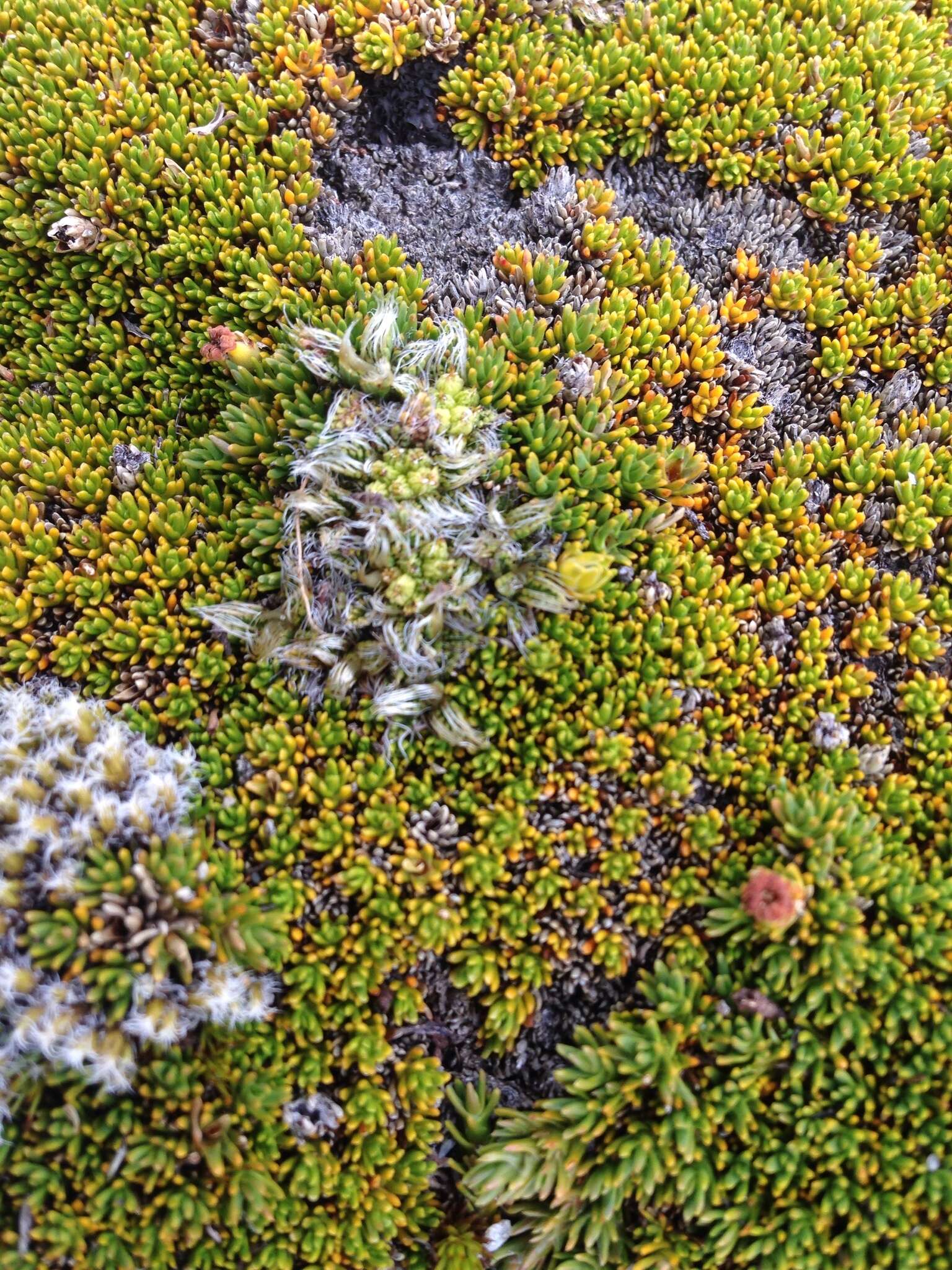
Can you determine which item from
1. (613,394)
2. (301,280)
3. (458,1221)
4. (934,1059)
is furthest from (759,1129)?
(301,280)

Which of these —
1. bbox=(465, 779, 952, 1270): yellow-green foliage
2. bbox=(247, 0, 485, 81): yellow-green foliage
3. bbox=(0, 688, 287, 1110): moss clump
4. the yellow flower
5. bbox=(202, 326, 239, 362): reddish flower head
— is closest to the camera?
bbox=(0, 688, 287, 1110): moss clump

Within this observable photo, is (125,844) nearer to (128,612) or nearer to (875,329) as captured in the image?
(128,612)

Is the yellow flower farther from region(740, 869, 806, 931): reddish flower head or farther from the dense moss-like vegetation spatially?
region(740, 869, 806, 931): reddish flower head

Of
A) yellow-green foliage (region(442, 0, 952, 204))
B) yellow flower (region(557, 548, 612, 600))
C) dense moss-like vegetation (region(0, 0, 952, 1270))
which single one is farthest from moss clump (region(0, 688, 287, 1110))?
yellow-green foliage (region(442, 0, 952, 204))

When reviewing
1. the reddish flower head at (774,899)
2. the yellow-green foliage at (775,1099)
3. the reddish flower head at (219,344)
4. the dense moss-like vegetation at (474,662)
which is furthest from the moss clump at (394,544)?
the yellow-green foliage at (775,1099)

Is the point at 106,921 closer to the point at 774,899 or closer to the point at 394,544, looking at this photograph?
the point at 394,544

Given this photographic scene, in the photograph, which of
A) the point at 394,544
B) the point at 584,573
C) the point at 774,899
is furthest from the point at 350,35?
the point at 774,899
